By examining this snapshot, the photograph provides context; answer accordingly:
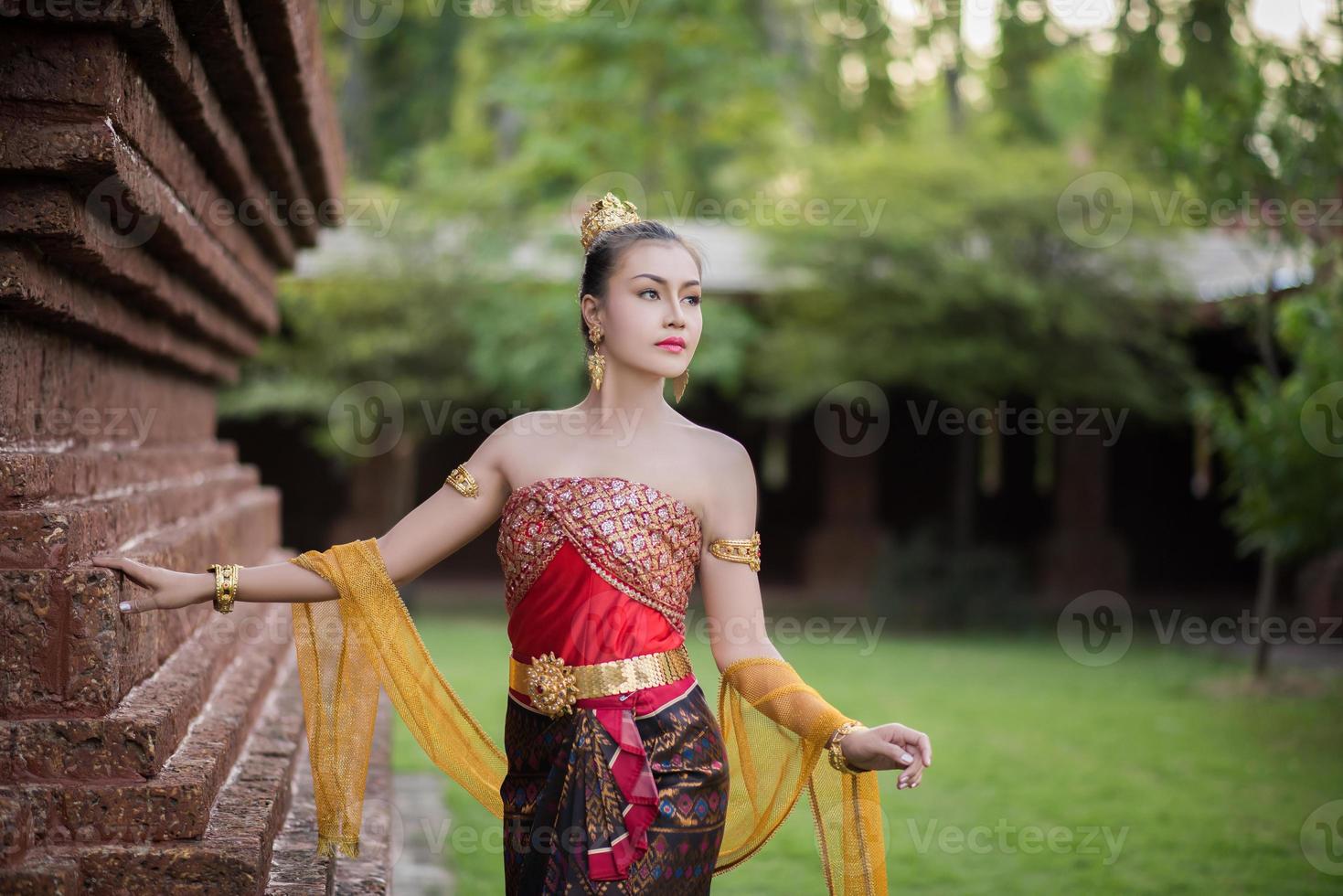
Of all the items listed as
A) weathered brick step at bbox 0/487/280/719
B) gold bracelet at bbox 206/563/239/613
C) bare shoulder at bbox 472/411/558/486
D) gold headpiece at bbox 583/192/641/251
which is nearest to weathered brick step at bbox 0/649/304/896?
weathered brick step at bbox 0/487/280/719

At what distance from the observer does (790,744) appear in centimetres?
261

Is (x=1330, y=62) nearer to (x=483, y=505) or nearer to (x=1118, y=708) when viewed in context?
(x=1118, y=708)

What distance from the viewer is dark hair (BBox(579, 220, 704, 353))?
2.52 m

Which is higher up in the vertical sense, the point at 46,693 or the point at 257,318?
the point at 257,318

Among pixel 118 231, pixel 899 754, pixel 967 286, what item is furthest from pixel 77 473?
pixel 967 286

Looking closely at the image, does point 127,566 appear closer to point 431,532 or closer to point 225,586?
point 225,586

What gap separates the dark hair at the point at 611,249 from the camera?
99.1 inches

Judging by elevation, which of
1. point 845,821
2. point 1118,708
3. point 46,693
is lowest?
point 1118,708

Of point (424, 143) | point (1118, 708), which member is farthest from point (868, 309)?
point (424, 143)

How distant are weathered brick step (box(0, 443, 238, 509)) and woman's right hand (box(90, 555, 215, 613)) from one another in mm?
149

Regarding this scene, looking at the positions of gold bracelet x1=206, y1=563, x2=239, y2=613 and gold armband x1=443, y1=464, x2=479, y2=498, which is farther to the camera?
gold armband x1=443, y1=464, x2=479, y2=498

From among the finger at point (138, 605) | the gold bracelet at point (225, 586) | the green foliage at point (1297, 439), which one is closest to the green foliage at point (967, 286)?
the green foliage at point (1297, 439)

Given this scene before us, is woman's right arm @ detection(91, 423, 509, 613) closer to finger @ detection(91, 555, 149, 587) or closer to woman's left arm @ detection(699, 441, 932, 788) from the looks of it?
finger @ detection(91, 555, 149, 587)

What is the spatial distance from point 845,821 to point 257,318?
2.95 meters
